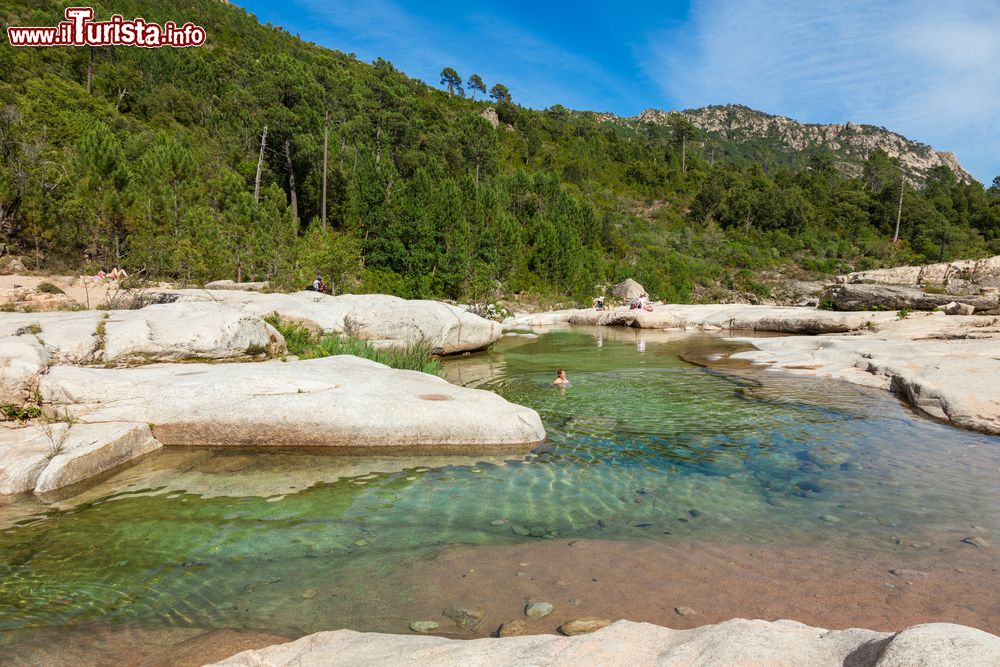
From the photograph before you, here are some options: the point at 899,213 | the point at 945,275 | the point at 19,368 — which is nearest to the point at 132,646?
the point at 19,368

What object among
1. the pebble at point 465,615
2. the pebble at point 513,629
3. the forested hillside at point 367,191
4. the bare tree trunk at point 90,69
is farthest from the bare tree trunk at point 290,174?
the pebble at point 513,629

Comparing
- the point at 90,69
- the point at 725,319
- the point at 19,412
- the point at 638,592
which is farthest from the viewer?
the point at 90,69

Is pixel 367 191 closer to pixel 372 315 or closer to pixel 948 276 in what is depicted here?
pixel 372 315

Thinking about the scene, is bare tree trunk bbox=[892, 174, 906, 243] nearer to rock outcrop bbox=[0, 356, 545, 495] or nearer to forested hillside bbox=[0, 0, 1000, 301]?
forested hillside bbox=[0, 0, 1000, 301]

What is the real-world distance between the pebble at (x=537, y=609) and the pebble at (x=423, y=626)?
80 centimetres

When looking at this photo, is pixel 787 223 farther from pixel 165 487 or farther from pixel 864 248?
pixel 165 487

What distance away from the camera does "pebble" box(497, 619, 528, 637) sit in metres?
4.16

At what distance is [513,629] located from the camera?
167 inches

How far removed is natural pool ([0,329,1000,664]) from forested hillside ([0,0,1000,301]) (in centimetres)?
2269

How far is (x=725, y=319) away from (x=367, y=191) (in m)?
30.6

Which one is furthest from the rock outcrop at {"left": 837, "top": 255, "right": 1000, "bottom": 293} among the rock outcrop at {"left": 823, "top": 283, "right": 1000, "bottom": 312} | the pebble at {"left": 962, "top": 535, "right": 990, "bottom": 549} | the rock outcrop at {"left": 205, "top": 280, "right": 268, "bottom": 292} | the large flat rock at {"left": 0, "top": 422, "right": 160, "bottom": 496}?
the large flat rock at {"left": 0, "top": 422, "right": 160, "bottom": 496}

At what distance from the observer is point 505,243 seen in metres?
50.0

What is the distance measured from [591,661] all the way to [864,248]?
96.5m

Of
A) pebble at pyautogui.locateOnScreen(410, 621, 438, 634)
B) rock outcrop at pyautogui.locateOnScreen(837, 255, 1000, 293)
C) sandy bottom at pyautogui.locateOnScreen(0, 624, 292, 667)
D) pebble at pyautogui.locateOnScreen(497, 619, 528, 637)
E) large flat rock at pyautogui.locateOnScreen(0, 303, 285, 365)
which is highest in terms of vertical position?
rock outcrop at pyautogui.locateOnScreen(837, 255, 1000, 293)
